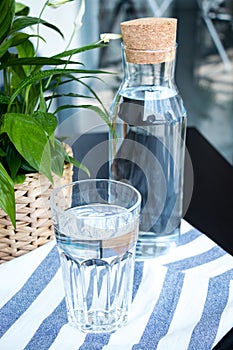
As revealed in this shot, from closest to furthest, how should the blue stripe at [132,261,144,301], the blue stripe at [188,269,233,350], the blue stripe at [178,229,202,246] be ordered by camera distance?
the blue stripe at [188,269,233,350] < the blue stripe at [132,261,144,301] < the blue stripe at [178,229,202,246]

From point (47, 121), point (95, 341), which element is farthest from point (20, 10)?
point (95, 341)

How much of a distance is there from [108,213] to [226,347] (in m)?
0.20

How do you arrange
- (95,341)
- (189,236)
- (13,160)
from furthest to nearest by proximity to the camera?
(189,236) → (13,160) → (95,341)

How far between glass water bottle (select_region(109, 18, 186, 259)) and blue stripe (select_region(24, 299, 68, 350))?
16cm

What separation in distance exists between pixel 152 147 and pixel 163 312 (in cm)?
23

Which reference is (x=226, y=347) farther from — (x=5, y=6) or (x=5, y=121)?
(x=5, y=6)

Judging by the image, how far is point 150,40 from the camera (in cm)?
68

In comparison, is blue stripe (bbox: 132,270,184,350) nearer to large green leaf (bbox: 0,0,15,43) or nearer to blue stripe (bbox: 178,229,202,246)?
blue stripe (bbox: 178,229,202,246)

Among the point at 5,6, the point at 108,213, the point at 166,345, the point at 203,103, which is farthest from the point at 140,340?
the point at 203,103

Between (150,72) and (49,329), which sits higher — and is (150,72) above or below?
above

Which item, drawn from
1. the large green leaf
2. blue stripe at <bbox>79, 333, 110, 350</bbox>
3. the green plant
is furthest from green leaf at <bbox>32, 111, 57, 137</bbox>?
blue stripe at <bbox>79, 333, 110, 350</bbox>

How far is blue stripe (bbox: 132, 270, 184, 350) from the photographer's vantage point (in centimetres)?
59

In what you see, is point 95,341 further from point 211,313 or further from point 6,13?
point 6,13

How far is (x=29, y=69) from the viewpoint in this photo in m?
0.83
